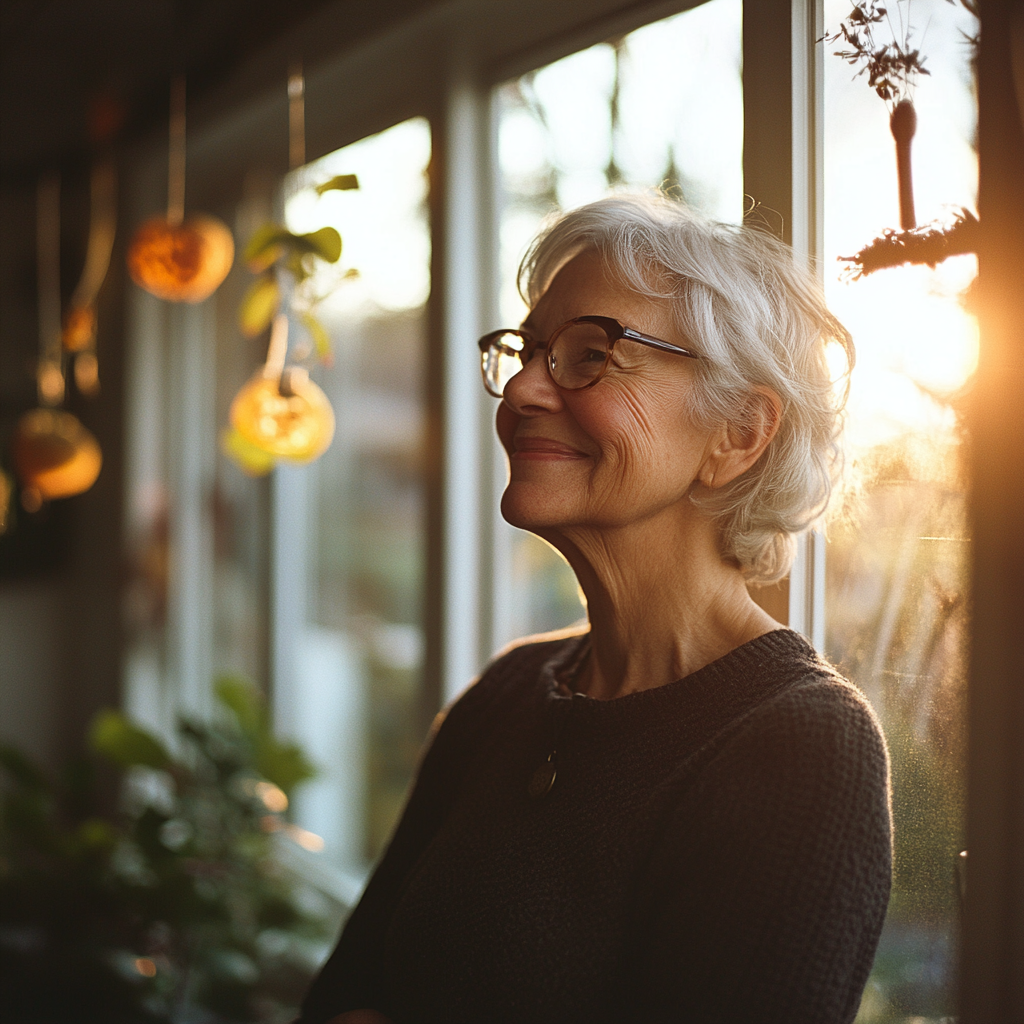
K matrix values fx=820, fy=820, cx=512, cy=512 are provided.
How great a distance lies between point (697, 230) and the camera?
951 millimetres

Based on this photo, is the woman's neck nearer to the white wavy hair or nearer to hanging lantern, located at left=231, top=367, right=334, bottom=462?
the white wavy hair

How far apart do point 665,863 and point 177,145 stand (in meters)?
2.64

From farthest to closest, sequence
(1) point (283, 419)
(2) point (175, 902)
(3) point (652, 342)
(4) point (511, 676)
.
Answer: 1. (2) point (175, 902)
2. (1) point (283, 419)
3. (4) point (511, 676)
4. (3) point (652, 342)

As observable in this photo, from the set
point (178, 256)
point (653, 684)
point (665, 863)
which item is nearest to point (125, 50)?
point (178, 256)

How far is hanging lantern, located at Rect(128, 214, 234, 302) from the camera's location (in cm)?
169

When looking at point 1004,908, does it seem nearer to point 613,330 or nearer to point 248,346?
point 613,330

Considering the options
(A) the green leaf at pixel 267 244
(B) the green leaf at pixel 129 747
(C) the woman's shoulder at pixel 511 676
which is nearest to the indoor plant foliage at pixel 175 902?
(B) the green leaf at pixel 129 747

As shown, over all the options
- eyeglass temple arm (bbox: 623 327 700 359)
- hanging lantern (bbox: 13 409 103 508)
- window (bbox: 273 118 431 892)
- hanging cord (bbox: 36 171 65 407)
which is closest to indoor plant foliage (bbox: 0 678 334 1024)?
window (bbox: 273 118 431 892)

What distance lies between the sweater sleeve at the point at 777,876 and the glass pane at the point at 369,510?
127cm

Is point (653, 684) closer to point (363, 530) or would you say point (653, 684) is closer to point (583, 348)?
point (583, 348)

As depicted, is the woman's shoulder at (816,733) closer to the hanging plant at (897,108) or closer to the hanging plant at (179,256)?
the hanging plant at (897,108)

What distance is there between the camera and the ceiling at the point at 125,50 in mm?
2033

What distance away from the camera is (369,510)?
91.9 inches

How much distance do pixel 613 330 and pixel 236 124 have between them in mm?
2131
